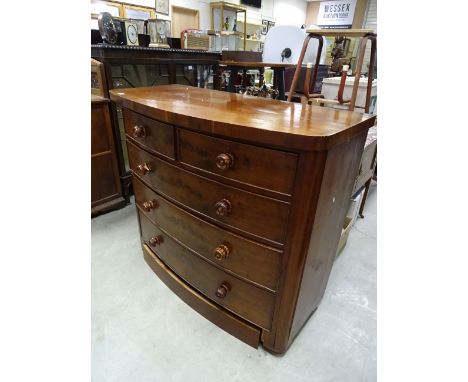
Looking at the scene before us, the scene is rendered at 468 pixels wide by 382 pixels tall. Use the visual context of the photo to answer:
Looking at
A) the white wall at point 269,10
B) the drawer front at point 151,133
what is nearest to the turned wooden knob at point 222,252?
the drawer front at point 151,133

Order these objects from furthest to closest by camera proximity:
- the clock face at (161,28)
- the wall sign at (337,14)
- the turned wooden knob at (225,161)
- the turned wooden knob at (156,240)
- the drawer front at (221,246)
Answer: the wall sign at (337,14)
the clock face at (161,28)
the turned wooden knob at (156,240)
the drawer front at (221,246)
the turned wooden knob at (225,161)

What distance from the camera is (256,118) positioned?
0.88 metres

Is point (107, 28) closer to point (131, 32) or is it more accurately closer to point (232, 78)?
point (131, 32)

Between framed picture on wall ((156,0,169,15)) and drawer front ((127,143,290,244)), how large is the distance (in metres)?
4.95

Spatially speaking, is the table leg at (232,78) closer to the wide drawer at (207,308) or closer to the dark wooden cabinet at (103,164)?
the dark wooden cabinet at (103,164)

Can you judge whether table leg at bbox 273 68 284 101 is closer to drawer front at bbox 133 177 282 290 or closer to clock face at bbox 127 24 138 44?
clock face at bbox 127 24 138 44

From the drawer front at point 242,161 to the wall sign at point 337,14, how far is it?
9.85m

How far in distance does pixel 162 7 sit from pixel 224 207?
5478mm

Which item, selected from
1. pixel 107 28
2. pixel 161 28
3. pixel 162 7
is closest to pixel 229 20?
pixel 162 7

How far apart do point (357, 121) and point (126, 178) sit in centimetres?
195

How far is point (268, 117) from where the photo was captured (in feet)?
2.95

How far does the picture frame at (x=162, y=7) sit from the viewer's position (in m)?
4.88

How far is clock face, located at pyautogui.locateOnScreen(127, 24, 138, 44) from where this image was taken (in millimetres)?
2095
